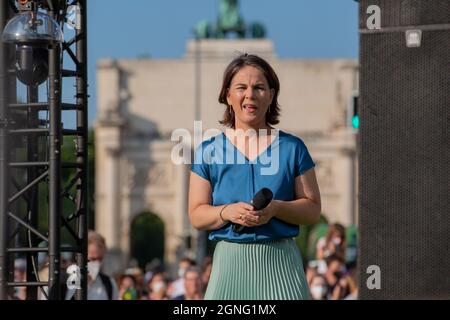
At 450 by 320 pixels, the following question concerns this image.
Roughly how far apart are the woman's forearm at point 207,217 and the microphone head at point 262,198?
0.26 metres

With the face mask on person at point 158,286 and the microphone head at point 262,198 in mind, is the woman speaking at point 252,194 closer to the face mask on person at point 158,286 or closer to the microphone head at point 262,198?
the microphone head at point 262,198

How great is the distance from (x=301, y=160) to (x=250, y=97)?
341 millimetres

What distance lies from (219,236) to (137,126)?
102 m

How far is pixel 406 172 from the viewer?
761 cm

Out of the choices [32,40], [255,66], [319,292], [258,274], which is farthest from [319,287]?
[258,274]

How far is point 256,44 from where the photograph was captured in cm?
10994

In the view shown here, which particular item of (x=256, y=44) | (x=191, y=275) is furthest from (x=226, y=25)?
(x=191, y=275)

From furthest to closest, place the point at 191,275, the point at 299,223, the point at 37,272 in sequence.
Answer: the point at 191,275
the point at 37,272
the point at 299,223

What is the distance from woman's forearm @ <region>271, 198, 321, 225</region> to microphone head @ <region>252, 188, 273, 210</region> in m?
0.12

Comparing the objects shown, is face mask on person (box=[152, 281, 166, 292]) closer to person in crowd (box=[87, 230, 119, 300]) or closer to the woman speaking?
person in crowd (box=[87, 230, 119, 300])

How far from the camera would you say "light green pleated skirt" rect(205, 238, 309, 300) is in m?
6.52

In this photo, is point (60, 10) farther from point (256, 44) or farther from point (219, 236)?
point (256, 44)

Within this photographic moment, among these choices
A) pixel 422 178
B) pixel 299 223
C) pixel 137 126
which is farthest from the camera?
pixel 137 126

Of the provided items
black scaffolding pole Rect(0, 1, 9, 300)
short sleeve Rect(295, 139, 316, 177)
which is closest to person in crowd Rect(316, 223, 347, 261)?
black scaffolding pole Rect(0, 1, 9, 300)
